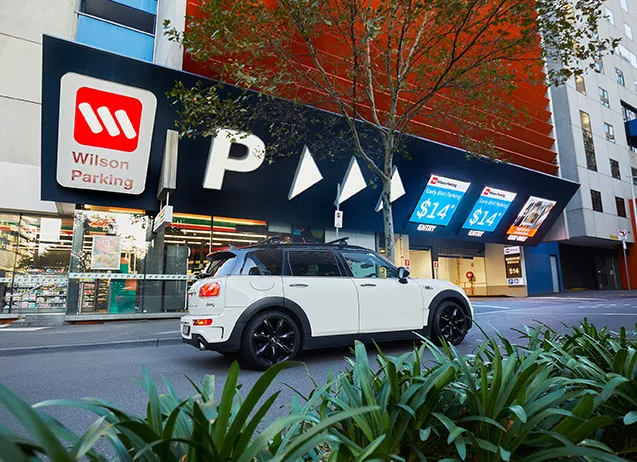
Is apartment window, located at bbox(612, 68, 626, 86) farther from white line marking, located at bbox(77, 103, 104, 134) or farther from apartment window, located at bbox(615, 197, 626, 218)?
white line marking, located at bbox(77, 103, 104, 134)

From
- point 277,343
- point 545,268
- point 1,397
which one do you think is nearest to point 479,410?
point 1,397

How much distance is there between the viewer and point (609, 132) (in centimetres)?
2994

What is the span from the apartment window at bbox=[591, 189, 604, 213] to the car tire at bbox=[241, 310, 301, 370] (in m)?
28.7

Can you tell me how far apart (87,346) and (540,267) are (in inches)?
1062

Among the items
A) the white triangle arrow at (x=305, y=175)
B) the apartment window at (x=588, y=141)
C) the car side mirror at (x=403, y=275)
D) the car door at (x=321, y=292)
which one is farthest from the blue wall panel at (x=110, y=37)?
the apartment window at (x=588, y=141)

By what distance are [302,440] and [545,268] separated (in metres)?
30.0

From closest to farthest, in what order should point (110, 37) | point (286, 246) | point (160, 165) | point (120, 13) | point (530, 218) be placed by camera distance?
1. point (286, 246)
2. point (160, 165)
3. point (110, 37)
4. point (120, 13)
5. point (530, 218)

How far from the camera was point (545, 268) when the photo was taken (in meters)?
26.7

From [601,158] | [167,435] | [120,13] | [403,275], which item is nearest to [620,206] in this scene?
[601,158]

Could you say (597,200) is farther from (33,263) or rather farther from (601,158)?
(33,263)

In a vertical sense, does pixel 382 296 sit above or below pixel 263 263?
below

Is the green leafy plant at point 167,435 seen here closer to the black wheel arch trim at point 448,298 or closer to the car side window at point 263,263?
the car side window at point 263,263

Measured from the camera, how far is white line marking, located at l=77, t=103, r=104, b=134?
1077 cm

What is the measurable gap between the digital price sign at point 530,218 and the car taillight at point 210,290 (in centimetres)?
2177
